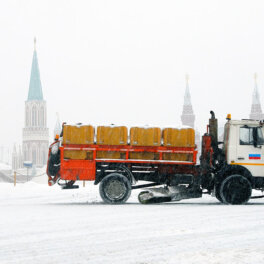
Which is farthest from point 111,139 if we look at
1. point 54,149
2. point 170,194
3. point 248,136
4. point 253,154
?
point 253,154

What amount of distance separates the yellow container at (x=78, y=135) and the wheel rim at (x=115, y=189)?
129cm

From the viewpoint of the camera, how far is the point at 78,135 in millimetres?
15461

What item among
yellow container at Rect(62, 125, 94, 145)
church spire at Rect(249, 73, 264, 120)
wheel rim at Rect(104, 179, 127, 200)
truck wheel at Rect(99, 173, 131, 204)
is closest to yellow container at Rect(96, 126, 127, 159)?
yellow container at Rect(62, 125, 94, 145)

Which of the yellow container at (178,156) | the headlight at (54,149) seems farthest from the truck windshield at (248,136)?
the headlight at (54,149)

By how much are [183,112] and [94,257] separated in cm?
18009

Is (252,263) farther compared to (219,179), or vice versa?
(219,179)

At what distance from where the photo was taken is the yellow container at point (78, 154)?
1541 centimetres

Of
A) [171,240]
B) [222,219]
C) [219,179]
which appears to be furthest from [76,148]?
[171,240]

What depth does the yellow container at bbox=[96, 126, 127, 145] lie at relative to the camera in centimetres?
1538

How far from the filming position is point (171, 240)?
8336mm

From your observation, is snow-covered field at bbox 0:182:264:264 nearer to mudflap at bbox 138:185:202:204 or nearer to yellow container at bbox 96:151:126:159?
mudflap at bbox 138:185:202:204

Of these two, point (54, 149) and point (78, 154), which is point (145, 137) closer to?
point (78, 154)

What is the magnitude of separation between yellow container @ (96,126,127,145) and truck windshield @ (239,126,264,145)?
10.5 feet

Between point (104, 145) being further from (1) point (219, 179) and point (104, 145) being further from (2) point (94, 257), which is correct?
(2) point (94, 257)
